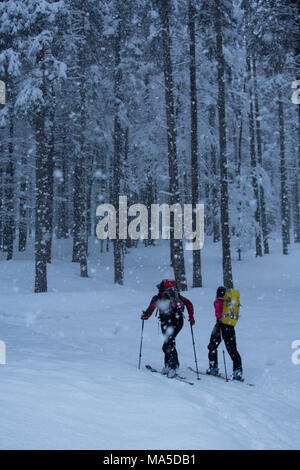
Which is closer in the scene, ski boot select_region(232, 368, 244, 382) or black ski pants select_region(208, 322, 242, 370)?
ski boot select_region(232, 368, 244, 382)

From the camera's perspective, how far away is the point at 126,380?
6617 millimetres

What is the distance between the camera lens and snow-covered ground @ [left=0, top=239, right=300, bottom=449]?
170 inches

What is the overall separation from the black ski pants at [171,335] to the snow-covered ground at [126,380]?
457mm

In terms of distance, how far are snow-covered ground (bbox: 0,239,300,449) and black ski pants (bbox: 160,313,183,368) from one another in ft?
1.50

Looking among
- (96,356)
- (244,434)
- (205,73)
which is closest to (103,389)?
(244,434)

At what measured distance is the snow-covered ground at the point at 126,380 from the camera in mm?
4320

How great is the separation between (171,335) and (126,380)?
5.22 ft

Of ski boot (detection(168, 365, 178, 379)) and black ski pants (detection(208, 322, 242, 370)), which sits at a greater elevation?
black ski pants (detection(208, 322, 242, 370))

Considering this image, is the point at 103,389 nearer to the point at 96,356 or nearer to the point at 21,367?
the point at 21,367

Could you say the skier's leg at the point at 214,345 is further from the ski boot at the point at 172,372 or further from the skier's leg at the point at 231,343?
the ski boot at the point at 172,372
